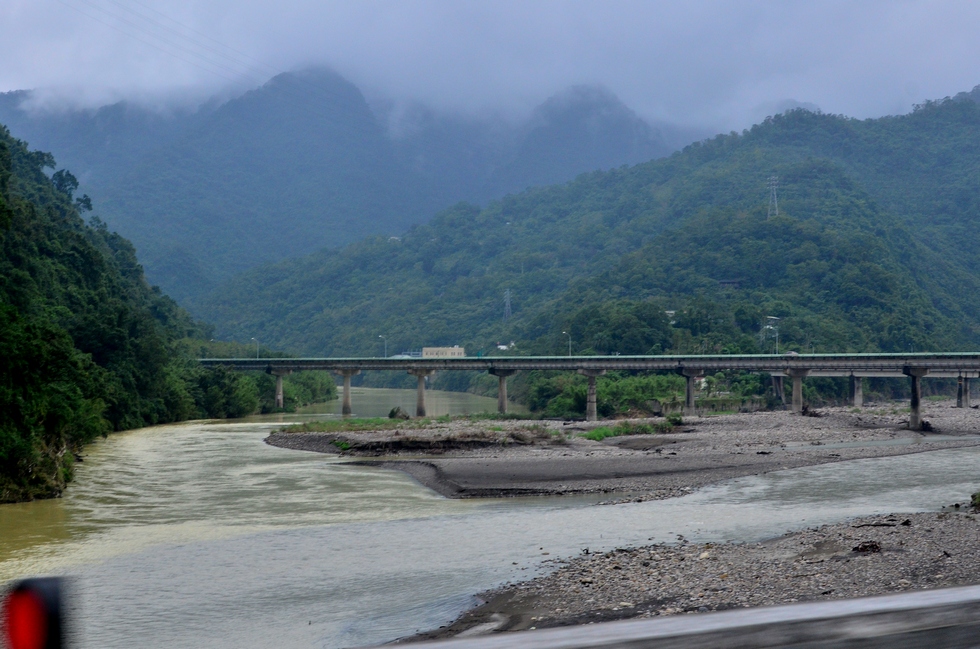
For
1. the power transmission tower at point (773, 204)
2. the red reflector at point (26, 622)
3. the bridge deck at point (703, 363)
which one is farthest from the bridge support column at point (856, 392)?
the red reflector at point (26, 622)

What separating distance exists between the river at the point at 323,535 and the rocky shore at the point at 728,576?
137cm

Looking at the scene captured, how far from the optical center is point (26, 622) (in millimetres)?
2689

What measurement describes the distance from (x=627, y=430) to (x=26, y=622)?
67960 mm

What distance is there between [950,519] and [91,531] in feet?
79.9

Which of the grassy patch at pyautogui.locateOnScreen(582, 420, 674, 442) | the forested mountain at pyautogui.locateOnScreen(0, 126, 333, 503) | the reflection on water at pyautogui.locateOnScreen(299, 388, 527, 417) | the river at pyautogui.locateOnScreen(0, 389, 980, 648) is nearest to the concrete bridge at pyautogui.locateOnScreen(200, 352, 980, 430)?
the reflection on water at pyautogui.locateOnScreen(299, 388, 527, 417)

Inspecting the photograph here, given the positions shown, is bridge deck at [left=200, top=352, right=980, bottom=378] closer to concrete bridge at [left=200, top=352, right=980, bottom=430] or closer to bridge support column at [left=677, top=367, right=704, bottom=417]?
concrete bridge at [left=200, top=352, right=980, bottom=430]

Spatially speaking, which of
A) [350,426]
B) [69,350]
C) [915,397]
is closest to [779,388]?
[915,397]

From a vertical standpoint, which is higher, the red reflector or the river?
the red reflector

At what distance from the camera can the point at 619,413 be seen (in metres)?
95.6

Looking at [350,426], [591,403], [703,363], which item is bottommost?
[591,403]

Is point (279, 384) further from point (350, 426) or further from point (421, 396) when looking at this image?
point (350, 426)

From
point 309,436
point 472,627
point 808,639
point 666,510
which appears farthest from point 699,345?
point 808,639

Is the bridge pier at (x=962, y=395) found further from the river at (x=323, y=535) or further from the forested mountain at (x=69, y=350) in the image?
the forested mountain at (x=69, y=350)

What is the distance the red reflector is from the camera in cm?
264
